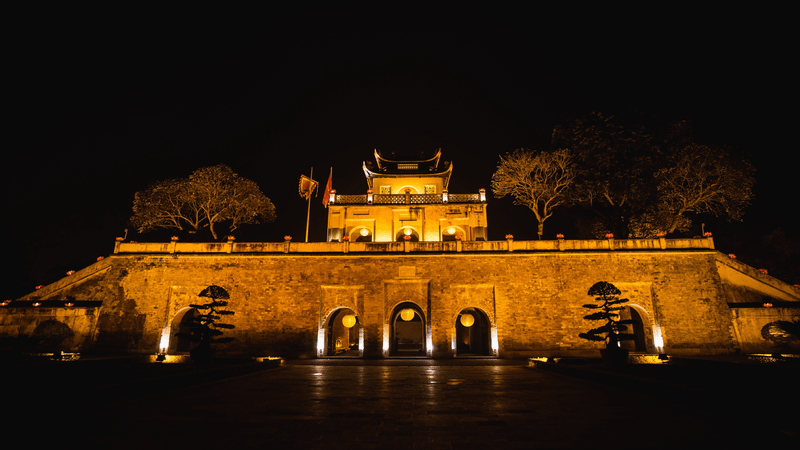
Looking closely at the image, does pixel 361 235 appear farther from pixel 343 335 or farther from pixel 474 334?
pixel 474 334

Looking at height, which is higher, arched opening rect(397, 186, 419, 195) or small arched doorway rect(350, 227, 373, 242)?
arched opening rect(397, 186, 419, 195)

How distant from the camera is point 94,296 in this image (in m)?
19.8

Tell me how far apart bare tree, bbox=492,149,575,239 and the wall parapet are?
289 cm

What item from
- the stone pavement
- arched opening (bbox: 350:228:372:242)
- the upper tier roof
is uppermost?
the upper tier roof

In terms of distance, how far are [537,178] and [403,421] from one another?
68.7ft

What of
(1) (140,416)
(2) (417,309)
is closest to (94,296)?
(2) (417,309)

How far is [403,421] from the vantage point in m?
4.89

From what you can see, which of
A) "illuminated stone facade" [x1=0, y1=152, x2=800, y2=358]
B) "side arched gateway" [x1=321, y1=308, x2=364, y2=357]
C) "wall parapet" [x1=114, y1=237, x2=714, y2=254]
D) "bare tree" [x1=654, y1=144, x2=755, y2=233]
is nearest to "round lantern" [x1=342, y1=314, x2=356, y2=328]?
"side arched gateway" [x1=321, y1=308, x2=364, y2=357]

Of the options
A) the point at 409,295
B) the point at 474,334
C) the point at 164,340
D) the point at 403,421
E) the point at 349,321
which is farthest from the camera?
the point at 474,334

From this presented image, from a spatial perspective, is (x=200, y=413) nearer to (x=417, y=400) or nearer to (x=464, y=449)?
(x=417, y=400)

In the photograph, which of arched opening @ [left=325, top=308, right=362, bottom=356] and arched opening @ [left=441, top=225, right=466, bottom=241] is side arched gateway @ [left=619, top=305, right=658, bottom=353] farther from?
arched opening @ [left=325, top=308, right=362, bottom=356]

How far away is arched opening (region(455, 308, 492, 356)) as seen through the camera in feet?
67.1

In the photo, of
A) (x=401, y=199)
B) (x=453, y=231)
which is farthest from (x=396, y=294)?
(x=401, y=199)

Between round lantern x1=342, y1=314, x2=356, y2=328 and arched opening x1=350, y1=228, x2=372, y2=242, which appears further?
arched opening x1=350, y1=228, x2=372, y2=242
